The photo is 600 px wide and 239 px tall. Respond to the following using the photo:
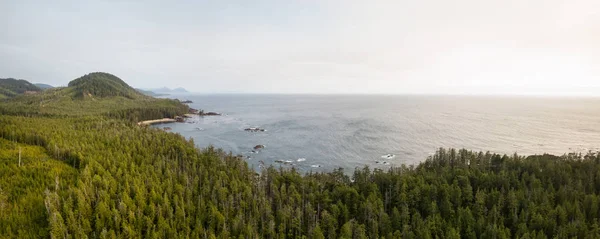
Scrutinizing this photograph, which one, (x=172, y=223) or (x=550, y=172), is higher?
(x=550, y=172)

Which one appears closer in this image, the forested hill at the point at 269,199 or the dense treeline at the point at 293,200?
the forested hill at the point at 269,199

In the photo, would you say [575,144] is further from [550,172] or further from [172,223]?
[172,223]

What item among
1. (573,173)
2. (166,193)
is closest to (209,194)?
(166,193)

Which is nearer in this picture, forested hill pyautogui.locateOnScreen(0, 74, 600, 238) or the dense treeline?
forested hill pyautogui.locateOnScreen(0, 74, 600, 238)
